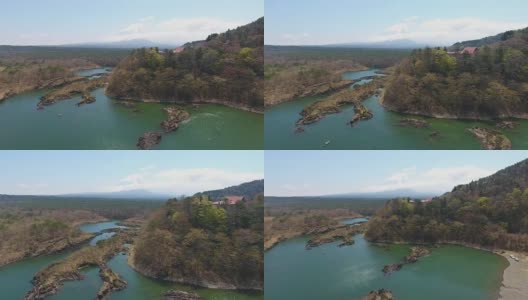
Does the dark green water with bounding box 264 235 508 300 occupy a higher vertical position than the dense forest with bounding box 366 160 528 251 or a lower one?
lower

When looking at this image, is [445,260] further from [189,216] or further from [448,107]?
[189,216]

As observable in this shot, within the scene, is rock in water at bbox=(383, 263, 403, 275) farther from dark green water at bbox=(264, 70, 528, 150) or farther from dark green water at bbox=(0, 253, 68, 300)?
dark green water at bbox=(0, 253, 68, 300)

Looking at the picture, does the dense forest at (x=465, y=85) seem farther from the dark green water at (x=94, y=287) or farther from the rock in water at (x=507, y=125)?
the dark green water at (x=94, y=287)

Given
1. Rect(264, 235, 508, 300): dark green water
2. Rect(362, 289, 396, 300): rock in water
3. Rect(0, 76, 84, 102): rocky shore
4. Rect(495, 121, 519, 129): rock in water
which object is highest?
Rect(0, 76, 84, 102): rocky shore

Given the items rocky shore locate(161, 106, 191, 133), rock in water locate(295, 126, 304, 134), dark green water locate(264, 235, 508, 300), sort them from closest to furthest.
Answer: dark green water locate(264, 235, 508, 300) < rocky shore locate(161, 106, 191, 133) < rock in water locate(295, 126, 304, 134)

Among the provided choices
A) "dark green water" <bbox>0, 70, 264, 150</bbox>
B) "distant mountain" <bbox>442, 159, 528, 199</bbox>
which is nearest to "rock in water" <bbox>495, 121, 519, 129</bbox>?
"distant mountain" <bbox>442, 159, 528, 199</bbox>

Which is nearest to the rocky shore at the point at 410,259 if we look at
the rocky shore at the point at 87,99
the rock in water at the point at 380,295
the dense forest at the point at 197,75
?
the rock in water at the point at 380,295

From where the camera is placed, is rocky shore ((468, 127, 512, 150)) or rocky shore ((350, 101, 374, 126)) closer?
rocky shore ((468, 127, 512, 150))
